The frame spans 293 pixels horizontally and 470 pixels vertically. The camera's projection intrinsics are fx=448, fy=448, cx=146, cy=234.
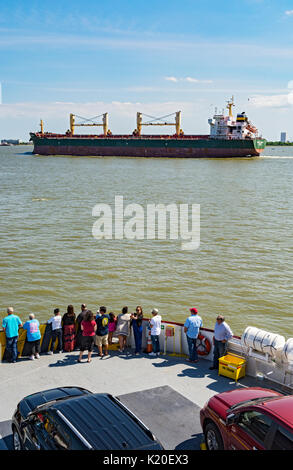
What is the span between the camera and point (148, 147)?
116m

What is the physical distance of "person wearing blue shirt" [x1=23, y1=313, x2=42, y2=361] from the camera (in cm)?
1083

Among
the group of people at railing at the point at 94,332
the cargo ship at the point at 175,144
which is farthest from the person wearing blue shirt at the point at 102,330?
the cargo ship at the point at 175,144

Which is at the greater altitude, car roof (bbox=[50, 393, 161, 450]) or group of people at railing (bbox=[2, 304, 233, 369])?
car roof (bbox=[50, 393, 161, 450])

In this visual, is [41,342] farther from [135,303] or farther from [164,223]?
[164,223]

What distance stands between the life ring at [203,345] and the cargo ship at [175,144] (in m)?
100

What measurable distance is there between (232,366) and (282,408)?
379 cm

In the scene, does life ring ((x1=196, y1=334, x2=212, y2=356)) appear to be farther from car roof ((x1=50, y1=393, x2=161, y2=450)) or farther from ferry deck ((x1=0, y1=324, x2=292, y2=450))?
car roof ((x1=50, y1=393, x2=161, y2=450))

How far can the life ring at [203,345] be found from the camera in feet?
36.1

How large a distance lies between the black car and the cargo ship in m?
105

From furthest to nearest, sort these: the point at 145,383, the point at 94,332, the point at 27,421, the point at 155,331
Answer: the point at 155,331
the point at 94,332
the point at 145,383
the point at 27,421

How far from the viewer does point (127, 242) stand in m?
29.6

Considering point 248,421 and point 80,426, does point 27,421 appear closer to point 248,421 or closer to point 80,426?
point 80,426

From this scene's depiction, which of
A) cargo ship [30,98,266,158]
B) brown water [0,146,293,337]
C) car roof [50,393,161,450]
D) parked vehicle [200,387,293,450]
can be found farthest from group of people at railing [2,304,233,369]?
cargo ship [30,98,266,158]

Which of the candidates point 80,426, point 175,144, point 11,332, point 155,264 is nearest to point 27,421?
point 80,426
